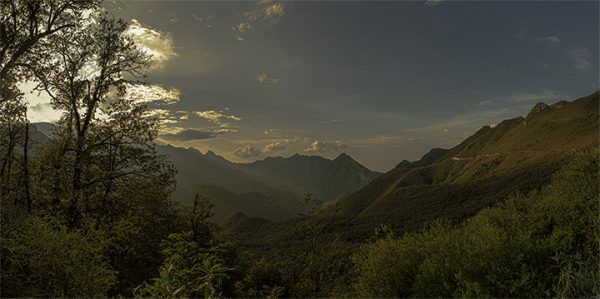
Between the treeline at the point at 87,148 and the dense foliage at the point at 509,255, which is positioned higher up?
the treeline at the point at 87,148

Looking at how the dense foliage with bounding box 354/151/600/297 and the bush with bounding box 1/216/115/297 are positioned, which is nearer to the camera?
the bush with bounding box 1/216/115/297

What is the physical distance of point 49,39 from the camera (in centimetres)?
1727

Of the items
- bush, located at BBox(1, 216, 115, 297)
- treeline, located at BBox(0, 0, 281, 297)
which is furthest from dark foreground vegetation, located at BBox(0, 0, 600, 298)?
bush, located at BBox(1, 216, 115, 297)

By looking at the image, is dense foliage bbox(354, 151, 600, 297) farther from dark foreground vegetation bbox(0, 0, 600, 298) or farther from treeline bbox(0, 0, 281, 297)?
treeline bbox(0, 0, 281, 297)

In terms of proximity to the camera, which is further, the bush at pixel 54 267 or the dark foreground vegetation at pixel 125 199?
the dark foreground vegetation at pixel 125 199

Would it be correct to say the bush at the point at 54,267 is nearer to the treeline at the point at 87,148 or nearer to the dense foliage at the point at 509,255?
the treeline at the point at 87,148

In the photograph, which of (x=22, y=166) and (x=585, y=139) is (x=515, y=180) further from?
(x=22, y=166)

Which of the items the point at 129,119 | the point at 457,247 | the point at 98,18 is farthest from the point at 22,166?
the point at 457,247

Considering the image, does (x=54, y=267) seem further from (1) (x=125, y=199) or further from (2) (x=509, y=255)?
(2) (x=509, y=255)

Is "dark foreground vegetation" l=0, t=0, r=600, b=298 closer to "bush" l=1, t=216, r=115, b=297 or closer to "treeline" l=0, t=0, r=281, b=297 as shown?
"treeline" l=0, t=0, r=281, b=297

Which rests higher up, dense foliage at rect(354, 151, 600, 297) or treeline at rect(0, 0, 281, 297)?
treeline at rect(0, 0, 281, 297)

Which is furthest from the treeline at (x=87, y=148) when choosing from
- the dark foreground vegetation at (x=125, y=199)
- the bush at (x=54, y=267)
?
the bush at (x=54, y=267)

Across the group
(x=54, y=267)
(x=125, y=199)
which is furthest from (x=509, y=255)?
(x=125, y=199)

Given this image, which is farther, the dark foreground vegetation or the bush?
the dark foreground vegetation
